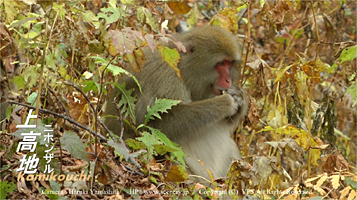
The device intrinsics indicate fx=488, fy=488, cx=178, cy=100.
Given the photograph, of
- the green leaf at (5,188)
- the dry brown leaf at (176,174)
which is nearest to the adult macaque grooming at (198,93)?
the dry brown leaf at (176,174)

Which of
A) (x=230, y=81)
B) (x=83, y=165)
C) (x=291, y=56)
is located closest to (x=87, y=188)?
(x=83, y=165)

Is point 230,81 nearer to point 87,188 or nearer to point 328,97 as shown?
point 328,97

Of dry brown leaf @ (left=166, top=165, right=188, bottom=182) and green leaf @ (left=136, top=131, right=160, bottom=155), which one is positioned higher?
green leaf @ (left=136, top=131, right=160, bottom=155)

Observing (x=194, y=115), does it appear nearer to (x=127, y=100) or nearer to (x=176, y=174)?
(x=127, y=100)

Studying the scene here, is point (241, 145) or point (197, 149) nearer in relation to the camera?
point (197, 149)

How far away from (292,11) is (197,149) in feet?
5.66

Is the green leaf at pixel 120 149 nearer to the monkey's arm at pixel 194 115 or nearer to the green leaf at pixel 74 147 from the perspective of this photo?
the green leaf at pixel 74 147

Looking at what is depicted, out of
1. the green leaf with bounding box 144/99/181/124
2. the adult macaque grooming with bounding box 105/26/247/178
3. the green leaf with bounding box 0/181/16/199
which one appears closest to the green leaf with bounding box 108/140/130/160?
the green leaf with bounding box 0/181/16/199

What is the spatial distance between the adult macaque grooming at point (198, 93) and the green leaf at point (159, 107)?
6.2 inches

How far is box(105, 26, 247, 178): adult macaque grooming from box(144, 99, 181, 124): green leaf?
0.16 meters

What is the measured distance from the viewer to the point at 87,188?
10.6 ft

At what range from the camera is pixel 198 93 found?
4.77 m

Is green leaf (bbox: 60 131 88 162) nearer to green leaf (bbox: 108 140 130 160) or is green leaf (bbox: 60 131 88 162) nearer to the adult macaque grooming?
green leaf (bbox: 108 140 130 160)

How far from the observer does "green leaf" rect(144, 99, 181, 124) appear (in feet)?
13.7
